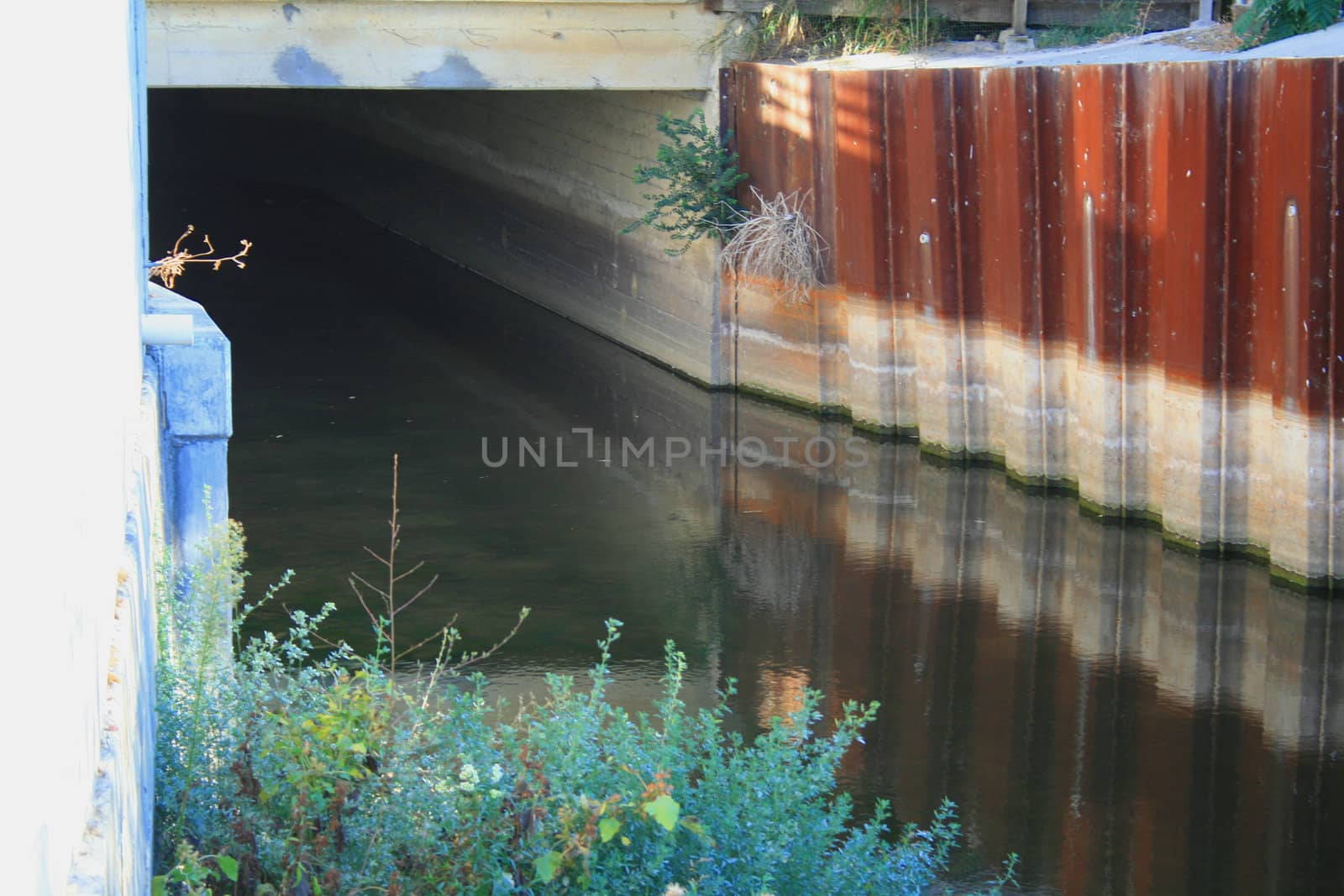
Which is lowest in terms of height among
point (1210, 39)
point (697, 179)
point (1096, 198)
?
point (1096, 198)

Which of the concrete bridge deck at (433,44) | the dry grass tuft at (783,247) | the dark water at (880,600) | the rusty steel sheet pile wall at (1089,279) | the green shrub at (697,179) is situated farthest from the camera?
the green shrub at (697,179)

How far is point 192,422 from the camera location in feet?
23.1

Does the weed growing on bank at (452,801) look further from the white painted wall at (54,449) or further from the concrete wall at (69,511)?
the white painted wall at (54,449)

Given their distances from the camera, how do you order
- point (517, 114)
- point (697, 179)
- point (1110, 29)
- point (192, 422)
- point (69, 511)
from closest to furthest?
point (69, 511), point (192, 422), point (1110, 29), point (697, 179), point (517, 114)

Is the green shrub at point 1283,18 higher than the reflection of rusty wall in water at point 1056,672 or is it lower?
higher

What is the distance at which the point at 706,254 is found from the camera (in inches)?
591

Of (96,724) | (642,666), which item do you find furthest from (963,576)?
(96,724)

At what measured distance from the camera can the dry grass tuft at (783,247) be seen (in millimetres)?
13891

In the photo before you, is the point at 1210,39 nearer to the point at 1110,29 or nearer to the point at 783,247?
the point at 1110,29

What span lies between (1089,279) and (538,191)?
915 centimetres

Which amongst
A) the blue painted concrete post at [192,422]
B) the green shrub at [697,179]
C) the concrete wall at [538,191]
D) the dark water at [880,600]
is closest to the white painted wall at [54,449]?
the blue painted concrete post at [192,422]

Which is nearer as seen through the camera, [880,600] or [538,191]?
[880,600]

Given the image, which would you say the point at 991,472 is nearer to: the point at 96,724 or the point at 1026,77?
the point at 1026,77

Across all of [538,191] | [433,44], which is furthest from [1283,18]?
[538,191]
